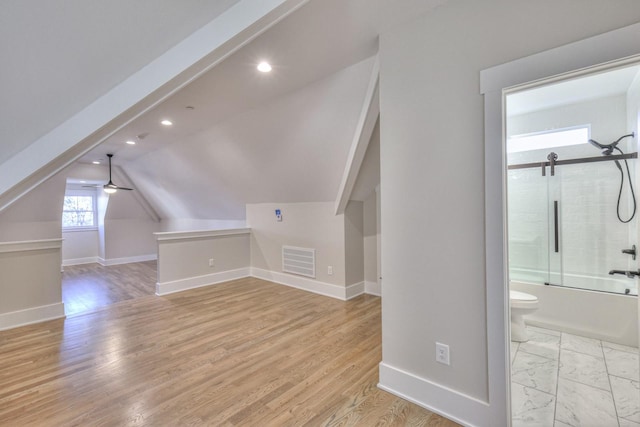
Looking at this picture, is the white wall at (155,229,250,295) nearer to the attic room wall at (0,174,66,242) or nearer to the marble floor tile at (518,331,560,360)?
the attic room wall at (0,174,66,242)

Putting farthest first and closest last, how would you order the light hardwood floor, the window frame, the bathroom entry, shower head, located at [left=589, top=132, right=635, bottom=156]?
the window frame < the light hardwood floor < shower head, located at [left=589, top=132, right=635, bottom=156] < the bathroom entry

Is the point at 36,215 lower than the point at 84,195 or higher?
lower

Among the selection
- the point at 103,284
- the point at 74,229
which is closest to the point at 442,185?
the point at 103,284

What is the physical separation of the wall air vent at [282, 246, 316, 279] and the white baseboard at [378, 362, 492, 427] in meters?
2.49

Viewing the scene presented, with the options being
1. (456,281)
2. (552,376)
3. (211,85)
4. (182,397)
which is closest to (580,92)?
(456,281)

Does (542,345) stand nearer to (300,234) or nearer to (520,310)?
(520,310)

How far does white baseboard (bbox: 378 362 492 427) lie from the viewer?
168cm

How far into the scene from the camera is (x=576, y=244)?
2902 millimetres

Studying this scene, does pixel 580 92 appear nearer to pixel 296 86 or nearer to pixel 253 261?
pixel 296 86

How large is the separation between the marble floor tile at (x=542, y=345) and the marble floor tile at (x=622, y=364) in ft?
1.06

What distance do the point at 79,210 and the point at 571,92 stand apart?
9.80 metres

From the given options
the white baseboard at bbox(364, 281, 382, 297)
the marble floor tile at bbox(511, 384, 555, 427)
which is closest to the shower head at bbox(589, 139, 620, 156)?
the marble floor tile at bbox(511, 384, 555, 427)

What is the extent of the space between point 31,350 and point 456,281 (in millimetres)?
3749

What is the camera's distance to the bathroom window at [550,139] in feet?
8.93
